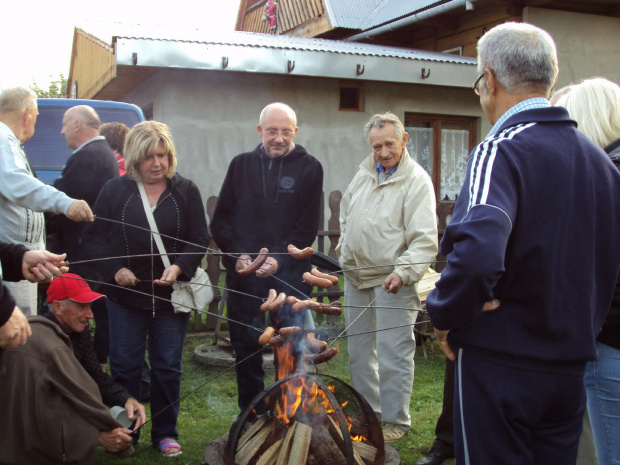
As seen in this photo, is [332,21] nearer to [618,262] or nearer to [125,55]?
[125,55]

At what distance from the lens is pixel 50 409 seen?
3.10 metres

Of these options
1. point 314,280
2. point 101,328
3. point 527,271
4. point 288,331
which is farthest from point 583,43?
point 527,271

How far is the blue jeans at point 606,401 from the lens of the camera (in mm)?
2404

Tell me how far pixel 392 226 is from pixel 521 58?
88.6 inches

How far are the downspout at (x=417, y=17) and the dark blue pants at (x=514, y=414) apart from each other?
10824 mm

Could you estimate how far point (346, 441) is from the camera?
9.43 ft

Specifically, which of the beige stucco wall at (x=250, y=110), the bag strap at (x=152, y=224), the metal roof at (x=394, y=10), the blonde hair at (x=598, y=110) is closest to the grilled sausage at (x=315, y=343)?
the bag strap at (x=152, y=224)

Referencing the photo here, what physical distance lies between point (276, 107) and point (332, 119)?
681 cm

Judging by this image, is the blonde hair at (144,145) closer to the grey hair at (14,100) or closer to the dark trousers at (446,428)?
the grey hair at (14,100)

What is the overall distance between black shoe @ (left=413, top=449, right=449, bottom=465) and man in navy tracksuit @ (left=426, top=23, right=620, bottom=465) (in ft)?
5.59

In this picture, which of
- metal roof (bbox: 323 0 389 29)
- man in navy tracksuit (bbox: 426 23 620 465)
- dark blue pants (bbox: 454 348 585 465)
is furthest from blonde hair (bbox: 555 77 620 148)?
metal roof (bbox: 323 0 389 29)

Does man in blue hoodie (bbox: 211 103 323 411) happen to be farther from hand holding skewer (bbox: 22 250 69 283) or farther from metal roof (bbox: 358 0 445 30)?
metal roof (bbox: 358 0 445 30)

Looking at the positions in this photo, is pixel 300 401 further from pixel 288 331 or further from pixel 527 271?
pixel 527 271

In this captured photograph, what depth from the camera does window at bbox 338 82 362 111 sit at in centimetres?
1118
